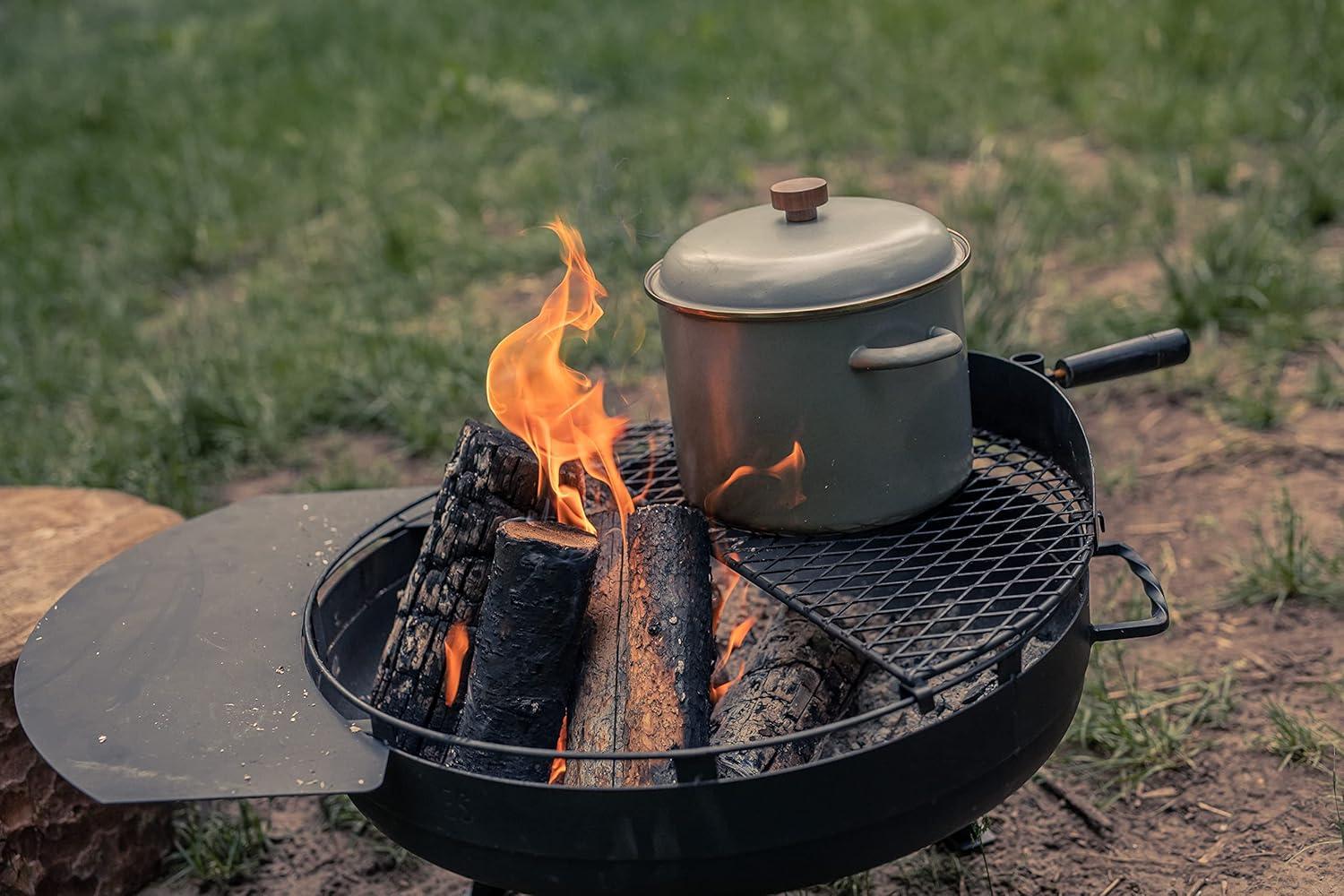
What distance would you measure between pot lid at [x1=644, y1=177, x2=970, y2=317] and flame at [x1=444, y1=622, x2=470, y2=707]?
0.62m

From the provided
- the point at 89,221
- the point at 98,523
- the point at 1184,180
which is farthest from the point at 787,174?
the point at 98,523

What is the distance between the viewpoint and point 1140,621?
69.2 inches

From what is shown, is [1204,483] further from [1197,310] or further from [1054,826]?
[1054,826]

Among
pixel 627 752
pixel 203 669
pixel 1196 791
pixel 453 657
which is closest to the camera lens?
pixel 627 752

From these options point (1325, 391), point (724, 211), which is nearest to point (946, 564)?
point (1325, 391)

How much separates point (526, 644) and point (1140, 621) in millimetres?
872

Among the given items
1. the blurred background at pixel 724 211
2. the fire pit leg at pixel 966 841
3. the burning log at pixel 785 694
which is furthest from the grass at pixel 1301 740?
the burning log at pixel 785 694

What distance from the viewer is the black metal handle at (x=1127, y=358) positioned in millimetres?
2004

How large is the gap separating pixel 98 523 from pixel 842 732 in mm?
1567

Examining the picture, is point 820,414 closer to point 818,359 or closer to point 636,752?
point 818,359

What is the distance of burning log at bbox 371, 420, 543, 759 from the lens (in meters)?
1.95

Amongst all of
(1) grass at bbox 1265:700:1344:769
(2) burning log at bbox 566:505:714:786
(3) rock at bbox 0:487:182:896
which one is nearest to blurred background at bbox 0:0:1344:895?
(1) grass at bbox 1265:700:1344:769

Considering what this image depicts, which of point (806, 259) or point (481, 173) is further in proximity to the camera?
point (481, 173)

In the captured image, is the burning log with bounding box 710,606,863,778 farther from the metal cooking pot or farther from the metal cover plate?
the metal cover plate
